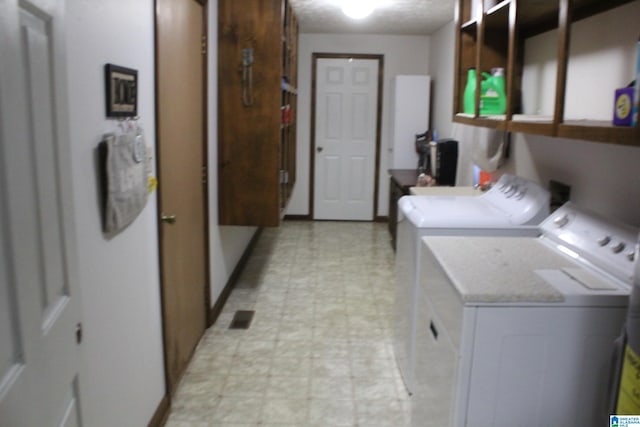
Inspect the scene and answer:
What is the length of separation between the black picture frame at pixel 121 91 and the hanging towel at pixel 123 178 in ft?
0.27

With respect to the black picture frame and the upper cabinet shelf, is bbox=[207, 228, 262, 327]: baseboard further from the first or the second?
the upper cabinet shelf

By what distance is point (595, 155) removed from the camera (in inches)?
80.3

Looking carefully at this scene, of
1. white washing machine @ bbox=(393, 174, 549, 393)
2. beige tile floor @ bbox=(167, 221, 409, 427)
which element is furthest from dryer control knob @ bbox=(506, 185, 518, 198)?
beige tile floor @ bbox=(167, 221, 409, 427)

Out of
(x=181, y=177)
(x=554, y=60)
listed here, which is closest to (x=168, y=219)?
(x=181, y=177)

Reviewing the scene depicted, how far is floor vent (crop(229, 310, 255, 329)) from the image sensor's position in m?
3.49

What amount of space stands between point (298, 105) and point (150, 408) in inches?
184

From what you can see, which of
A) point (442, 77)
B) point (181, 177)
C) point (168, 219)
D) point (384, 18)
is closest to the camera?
point (168, 219)

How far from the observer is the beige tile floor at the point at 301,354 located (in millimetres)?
2518

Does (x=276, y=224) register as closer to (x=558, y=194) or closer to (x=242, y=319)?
(x=242, y=319)

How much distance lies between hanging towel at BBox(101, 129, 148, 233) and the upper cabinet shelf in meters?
1.40

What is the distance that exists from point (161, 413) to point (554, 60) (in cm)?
245

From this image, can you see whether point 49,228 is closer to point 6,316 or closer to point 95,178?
point 6,316

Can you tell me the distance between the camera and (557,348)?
150cm

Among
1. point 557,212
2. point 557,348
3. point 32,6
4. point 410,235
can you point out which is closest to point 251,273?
point 410,235
